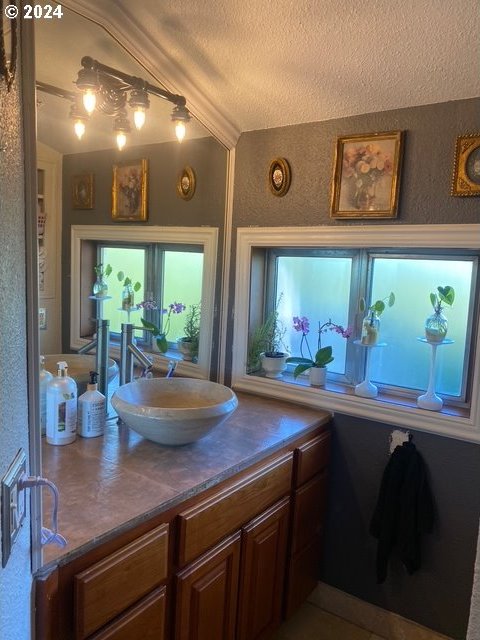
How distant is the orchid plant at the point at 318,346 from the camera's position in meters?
2.21

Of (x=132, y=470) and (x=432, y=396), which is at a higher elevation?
(x=432, y=396)

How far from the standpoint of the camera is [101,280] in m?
1.82

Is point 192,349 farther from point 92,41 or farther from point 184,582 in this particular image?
point 92,41

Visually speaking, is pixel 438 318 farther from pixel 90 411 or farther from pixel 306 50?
pixel 90 411

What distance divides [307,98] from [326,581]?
6.61 ft

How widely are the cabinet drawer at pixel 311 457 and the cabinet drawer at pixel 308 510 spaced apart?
0.13 ft

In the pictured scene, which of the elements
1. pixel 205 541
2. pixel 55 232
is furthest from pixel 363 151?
pixel 205 541

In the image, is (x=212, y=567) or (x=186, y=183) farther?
(x=186, y=183)

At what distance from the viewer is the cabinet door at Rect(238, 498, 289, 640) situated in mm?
1695

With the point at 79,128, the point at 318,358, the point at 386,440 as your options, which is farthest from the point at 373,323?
the point at 79,128

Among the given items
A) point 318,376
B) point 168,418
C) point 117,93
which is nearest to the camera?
point 168,418

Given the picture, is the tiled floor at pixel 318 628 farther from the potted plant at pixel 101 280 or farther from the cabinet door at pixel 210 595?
the potted plant at pixel 101 280

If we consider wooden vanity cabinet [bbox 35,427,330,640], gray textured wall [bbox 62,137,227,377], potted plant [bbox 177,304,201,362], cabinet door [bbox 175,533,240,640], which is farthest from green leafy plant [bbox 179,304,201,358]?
cabinet door [bbox 175,533,240,640]

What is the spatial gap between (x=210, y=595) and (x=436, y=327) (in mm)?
1218
